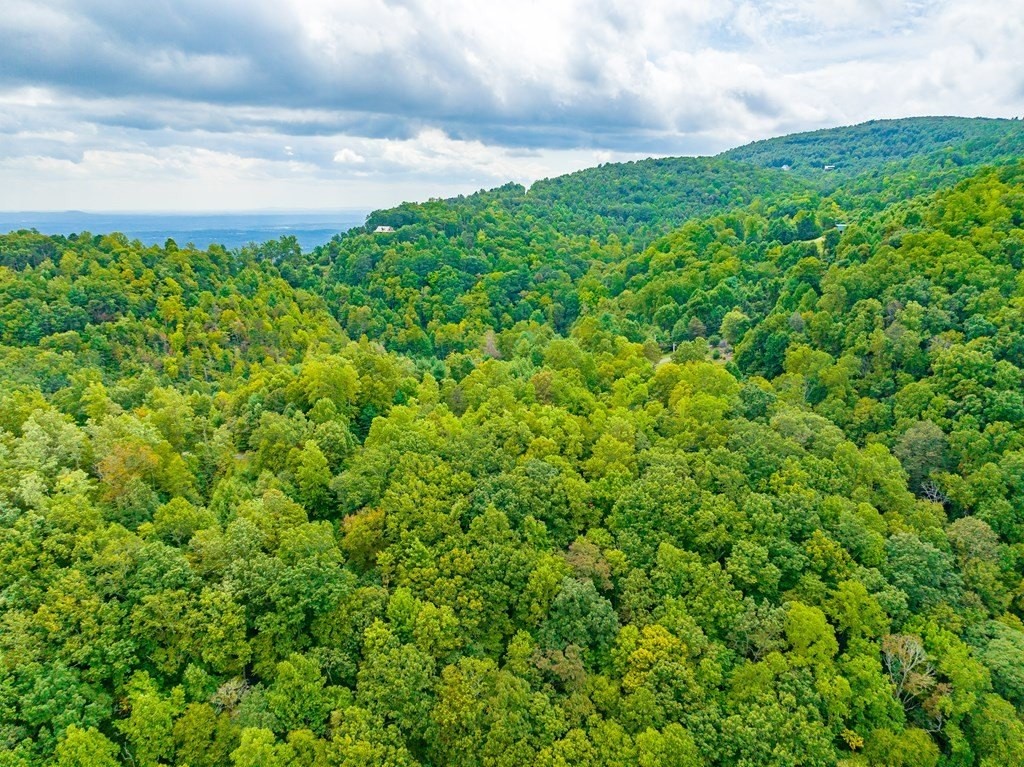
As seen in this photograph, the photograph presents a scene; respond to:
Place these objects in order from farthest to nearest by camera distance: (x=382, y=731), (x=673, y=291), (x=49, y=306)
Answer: (x=673, y=291)
(x=49, y=306)
(x=382, y=731)

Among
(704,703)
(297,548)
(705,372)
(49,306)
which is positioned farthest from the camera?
(49,306)

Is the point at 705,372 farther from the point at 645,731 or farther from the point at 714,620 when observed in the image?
the point at 645,731

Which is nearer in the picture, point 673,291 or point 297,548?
point 297,548

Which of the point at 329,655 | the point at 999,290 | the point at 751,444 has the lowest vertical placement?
the point at 329,655

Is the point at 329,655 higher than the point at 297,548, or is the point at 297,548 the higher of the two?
the point at 297,548

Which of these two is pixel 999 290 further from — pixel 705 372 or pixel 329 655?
pixel 329 655

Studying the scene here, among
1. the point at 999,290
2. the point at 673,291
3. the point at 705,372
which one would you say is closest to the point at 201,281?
the point at 673,291
